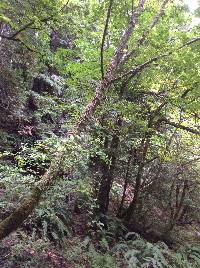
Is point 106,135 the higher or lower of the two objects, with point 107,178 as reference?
higher

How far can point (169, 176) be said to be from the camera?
11734mm

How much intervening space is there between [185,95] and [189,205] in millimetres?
5174

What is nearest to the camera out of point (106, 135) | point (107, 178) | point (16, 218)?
point (16, 218)

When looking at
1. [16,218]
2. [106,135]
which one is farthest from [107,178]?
[16,218]

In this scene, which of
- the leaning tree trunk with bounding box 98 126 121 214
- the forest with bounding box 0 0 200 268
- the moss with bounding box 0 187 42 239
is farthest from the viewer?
the leaning tree trunk with bounding box 98 126 121 214

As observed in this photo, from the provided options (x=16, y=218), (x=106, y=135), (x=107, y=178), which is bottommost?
(x=16, y=218)

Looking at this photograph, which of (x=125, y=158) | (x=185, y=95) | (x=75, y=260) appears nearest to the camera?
(x=75, y=260)

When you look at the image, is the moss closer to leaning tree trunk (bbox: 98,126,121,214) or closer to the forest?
the forest

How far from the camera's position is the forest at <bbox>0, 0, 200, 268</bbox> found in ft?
22.5

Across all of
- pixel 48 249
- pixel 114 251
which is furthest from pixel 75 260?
pixel 114 251

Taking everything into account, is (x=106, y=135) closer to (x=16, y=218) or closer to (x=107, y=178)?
(x=107, y=178)

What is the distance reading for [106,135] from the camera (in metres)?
8.96

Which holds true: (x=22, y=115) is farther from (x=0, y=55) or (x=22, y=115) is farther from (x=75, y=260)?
(x=75, y=260)

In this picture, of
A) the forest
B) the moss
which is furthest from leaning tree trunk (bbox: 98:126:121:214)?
the moss
